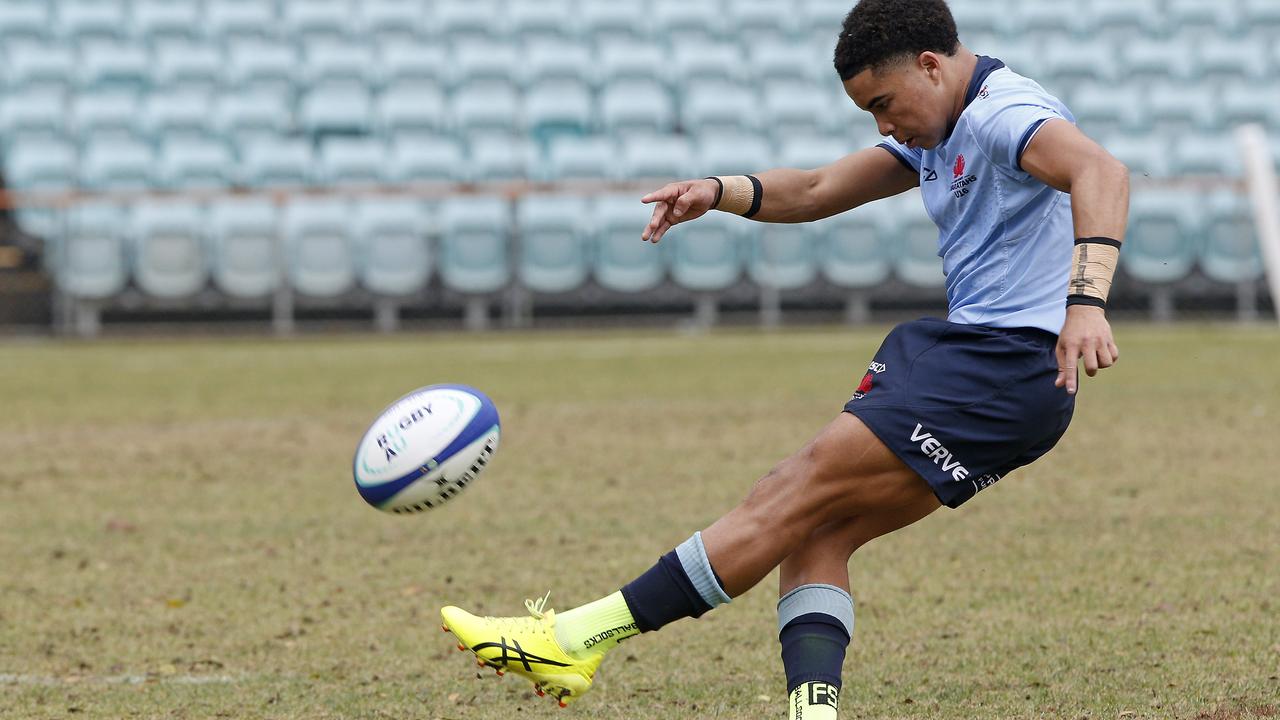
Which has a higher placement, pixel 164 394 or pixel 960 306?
pixel 960 306

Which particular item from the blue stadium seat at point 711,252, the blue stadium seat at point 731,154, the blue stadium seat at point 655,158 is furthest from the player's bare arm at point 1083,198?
the blue stadium seat at point 655,158

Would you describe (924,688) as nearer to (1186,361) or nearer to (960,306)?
(960,306)

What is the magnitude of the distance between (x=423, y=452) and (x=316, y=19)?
748 inches

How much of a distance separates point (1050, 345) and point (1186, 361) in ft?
38.5

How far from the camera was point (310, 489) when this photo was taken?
8.83 m

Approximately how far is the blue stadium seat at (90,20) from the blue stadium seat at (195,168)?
287 centimetres

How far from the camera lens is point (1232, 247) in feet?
64.0

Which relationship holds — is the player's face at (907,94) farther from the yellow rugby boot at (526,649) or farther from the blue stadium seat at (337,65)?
the blue stadium seat at (337,65)

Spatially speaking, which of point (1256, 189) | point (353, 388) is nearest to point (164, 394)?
point (353, 388)

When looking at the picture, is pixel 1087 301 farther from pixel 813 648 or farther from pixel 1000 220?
pixel 813 648

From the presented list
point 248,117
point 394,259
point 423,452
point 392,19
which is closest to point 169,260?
point 394,259

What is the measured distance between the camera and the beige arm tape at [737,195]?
4.53 metres

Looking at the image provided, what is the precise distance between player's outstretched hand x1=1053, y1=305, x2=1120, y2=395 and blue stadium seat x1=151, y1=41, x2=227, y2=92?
62.9ft

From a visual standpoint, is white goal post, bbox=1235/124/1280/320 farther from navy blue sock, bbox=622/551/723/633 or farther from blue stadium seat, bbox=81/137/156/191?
blue stadium seat, bbox=81/137/156/191
